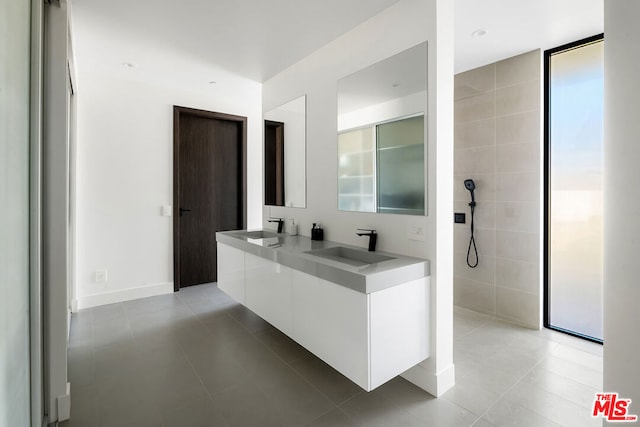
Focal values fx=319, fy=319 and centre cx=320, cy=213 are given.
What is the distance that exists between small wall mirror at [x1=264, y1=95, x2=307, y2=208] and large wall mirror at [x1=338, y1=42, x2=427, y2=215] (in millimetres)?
561

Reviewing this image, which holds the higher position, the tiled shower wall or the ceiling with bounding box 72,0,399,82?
the ceiling with bounding box 72,0,399,82

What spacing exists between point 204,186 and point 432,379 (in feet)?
11.2

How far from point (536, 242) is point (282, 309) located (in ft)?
7.37

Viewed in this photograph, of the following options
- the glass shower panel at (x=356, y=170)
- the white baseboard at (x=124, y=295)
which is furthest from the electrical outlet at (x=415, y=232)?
the white baseboard at (x=124, y=295)

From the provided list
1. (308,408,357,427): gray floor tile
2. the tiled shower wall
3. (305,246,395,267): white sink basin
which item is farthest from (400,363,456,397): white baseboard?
the tiled shower wall

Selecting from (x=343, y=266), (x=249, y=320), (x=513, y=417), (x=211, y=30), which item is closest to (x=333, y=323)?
(x=343, y=266)

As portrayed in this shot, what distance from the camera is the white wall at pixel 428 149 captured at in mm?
1876

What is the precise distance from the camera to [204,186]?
13.6ft

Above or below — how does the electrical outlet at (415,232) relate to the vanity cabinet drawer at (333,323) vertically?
above

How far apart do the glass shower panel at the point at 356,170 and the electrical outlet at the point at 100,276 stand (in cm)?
272

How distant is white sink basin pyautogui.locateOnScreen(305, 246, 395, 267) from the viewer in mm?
2094

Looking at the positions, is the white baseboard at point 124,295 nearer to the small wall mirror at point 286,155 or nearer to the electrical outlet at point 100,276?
the electrical outlet at point 100,276

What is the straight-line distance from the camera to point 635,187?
999 mm

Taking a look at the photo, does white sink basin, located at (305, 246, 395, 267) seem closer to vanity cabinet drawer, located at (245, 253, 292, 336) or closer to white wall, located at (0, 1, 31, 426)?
vanity cabinet drawer, located at (245, 253, 292, 336)
